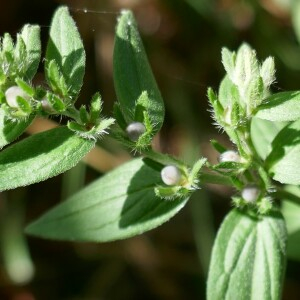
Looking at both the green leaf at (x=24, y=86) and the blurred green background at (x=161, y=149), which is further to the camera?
the blurred green background at (x=161, y=149)

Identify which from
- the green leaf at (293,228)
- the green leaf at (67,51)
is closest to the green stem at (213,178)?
the green leaf at (67,51)

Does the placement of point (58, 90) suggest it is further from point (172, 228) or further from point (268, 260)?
point (172, 228)

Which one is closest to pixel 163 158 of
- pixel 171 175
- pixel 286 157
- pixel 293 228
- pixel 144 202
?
pixel 171 175

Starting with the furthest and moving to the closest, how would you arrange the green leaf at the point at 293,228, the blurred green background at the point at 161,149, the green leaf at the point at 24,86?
the blurred green background at the point at 161,149 → the green leaf at the point at 293,228 → the green leaf at the point at 24,86

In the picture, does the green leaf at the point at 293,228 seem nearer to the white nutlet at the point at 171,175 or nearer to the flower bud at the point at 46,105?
the white nutlet at the point at 171,175

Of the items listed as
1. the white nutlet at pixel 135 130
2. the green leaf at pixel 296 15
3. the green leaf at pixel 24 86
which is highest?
the green leaf at pixel 24 86

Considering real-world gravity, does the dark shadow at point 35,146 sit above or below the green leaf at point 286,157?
above

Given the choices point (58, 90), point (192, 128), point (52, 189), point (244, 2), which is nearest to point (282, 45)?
point (244, 2)
